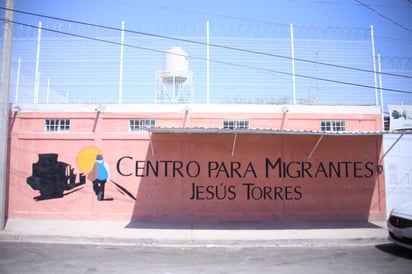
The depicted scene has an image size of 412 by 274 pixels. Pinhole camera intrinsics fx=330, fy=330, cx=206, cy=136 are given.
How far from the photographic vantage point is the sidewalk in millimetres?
8680

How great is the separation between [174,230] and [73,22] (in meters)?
7.20

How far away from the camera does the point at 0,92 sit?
970cm

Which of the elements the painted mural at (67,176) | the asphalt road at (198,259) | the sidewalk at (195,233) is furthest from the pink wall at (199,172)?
the asphalt road at (198,259)

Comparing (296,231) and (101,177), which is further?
(101,177)

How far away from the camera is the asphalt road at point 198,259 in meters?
6.30

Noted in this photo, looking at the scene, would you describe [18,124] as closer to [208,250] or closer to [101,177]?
[101,177]

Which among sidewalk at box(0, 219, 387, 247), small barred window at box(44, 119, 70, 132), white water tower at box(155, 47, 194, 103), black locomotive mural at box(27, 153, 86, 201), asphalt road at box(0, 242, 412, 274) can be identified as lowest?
asphalt road at box(0, 242, 412, 274)

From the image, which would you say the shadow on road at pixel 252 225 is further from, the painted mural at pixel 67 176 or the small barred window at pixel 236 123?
the small barred window at pixel 236 123

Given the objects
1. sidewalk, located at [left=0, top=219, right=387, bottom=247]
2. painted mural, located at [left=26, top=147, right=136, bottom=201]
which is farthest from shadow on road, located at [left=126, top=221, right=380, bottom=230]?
painted mural, located at [left=26, top=147, right=136, bottom=201]

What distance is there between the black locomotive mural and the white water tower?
3.89 meters

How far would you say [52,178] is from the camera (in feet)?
36.8

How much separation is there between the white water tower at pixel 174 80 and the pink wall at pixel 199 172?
72cm

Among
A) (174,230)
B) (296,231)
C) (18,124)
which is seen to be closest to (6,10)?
(18,124)

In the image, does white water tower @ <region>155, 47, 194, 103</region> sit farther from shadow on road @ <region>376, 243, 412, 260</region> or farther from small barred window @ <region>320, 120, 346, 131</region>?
shadow on road @ <region>376, 243, 412, 260</region>
